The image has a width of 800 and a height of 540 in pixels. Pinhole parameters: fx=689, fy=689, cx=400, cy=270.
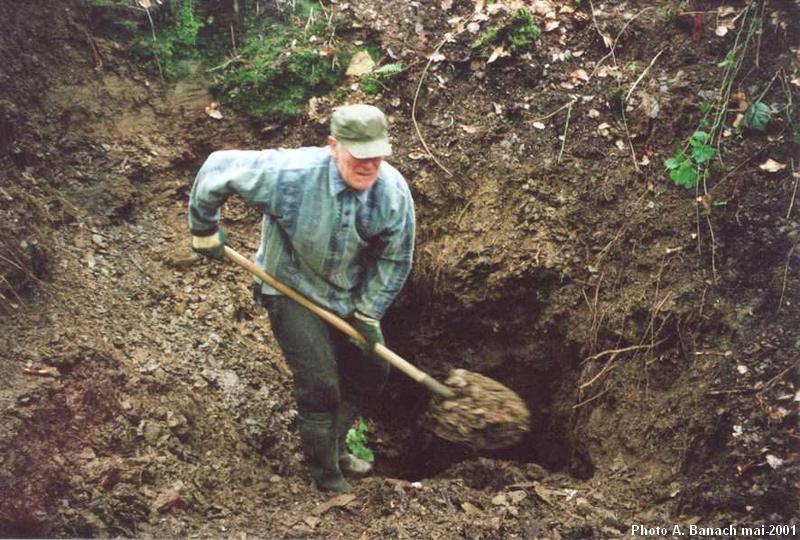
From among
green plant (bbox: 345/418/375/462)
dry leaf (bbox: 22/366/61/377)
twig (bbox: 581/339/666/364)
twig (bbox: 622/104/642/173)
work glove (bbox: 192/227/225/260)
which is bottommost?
green plant (bbox: 345/418/375/462)

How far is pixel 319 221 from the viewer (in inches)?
126

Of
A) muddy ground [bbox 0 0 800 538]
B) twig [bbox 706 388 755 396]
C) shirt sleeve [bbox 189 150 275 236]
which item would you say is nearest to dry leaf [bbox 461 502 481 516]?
muddy ground [bbox 0 0 800 538]

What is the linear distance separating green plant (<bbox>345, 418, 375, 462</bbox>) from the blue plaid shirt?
1.36 m

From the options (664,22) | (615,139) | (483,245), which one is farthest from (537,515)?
(664,22)

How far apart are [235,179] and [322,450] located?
5.21ft

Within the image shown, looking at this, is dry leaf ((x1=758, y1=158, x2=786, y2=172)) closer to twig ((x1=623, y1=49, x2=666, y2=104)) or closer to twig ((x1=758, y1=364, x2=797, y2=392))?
twig ((x1=623, y1=49, x2=666, y2=104))

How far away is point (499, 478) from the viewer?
13.4 feet

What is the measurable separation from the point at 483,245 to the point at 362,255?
133 centimetres

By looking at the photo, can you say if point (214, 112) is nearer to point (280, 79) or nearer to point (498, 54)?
point (280, 79)

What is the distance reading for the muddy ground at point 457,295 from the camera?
340 cm

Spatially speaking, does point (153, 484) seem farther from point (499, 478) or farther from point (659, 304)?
point (659, 304)

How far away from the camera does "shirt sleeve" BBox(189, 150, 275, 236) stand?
312 cm

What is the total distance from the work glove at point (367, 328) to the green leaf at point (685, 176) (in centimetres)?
218

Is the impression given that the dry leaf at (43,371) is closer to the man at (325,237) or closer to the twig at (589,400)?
the man at (325,237)
